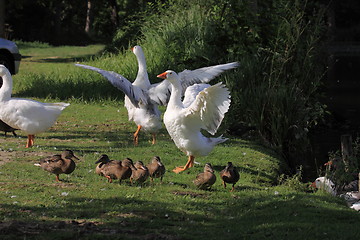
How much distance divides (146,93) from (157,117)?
0.55 meters

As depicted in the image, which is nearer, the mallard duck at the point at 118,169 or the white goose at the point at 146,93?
the mallard duck at the point at 118,169

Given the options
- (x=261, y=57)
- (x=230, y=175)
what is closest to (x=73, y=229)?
(x=230, y=175)

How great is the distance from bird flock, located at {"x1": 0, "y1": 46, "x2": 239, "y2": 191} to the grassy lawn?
201mm

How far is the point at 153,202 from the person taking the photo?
7.81 m

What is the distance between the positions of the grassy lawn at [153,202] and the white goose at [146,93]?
1.45 ft

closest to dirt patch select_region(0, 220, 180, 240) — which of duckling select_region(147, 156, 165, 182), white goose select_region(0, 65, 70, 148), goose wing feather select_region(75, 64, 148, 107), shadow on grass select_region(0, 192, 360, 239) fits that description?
shadow on grass select_region(0, 192, 360, 239)

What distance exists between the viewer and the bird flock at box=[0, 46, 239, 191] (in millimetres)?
8641

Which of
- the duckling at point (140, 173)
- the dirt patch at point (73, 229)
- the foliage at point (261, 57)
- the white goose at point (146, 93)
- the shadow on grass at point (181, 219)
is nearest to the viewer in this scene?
the dirt patch at point (73, 229)

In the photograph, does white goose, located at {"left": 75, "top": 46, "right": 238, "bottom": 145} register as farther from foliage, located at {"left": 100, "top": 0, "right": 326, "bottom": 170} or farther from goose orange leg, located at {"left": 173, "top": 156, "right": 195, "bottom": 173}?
foliage, located at {"left": 100, "top": 0, "right": 326, "bottom": 170}

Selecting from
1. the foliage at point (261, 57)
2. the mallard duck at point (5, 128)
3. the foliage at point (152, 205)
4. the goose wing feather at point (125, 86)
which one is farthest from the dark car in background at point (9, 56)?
the goose wing feather at point (125, 86)

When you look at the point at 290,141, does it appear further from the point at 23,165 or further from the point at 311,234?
the point at 311,234

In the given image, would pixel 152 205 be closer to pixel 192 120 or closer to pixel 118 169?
pixel 118 169

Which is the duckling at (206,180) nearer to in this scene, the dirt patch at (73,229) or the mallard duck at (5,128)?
the dirt patch at (73,229)

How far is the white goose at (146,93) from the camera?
11406 millimetres
